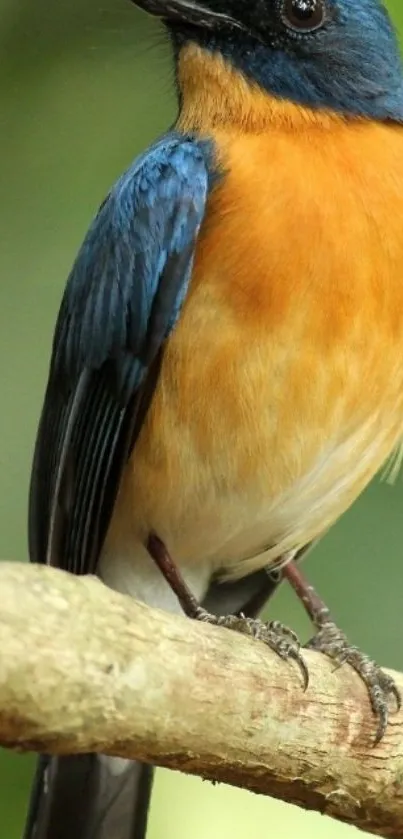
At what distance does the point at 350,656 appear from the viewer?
267 cm

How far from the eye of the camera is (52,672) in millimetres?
1831

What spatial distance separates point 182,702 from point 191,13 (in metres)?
1.43

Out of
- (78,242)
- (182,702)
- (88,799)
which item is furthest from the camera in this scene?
(78,242)

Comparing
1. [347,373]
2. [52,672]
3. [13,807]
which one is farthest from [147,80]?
[52,672]

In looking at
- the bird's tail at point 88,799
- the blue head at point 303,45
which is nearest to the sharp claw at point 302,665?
the bird's tail at point 88,799

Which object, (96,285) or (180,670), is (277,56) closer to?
(96,285)

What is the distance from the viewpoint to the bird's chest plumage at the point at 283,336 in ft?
8.39

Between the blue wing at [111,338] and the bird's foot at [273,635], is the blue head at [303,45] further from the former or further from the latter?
the bird's foot at [273,635]

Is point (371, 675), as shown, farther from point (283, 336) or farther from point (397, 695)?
point (283, 336)

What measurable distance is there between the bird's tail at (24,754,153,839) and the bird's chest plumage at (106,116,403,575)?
24.6 inches

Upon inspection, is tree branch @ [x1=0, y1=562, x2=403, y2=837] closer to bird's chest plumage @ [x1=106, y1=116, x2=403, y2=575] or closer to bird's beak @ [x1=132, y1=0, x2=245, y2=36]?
bird's chest plumage @ [x1=106, y1=116, x2=403, y2=575]

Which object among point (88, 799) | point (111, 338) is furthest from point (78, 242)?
point (88, 799)

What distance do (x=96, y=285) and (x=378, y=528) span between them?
1260mm

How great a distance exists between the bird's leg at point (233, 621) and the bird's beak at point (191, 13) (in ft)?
3.47
